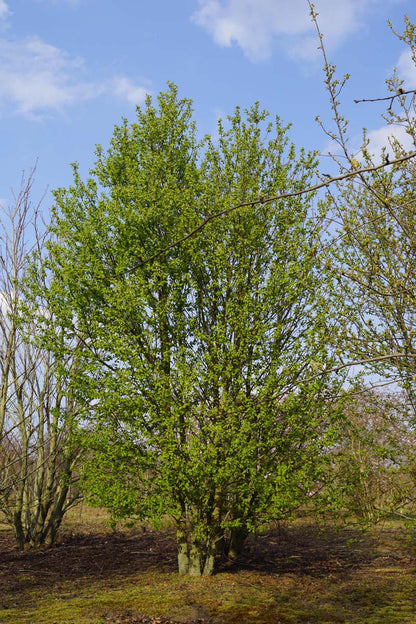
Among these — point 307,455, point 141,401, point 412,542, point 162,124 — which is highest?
point 162,124

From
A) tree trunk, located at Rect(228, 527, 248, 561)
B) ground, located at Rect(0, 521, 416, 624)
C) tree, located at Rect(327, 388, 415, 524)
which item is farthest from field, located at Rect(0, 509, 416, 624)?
tree, located at Rect(327, 388, 415, 524)

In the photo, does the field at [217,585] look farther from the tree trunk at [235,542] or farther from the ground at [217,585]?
the tree trunk at [235,542]

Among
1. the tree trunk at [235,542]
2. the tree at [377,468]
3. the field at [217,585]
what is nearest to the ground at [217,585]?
the field at [217,585]

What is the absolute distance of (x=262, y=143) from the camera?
29.8 ft

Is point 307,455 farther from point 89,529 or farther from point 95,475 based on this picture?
point 89,529

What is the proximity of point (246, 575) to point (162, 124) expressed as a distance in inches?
305

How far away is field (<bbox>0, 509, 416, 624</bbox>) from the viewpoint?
604cm

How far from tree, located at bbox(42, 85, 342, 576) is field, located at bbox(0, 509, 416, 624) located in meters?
0.83

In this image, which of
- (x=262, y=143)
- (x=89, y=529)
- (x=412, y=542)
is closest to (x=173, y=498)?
(x=262, y=143)

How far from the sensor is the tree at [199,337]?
23.8 ft

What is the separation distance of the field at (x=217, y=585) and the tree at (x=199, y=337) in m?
0.83

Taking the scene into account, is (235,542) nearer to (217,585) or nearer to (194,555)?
(194,555)

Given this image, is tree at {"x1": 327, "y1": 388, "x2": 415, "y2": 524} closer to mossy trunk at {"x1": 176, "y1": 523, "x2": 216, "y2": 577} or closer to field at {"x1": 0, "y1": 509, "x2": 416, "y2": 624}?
field at {"x1": 0, "y1": 509, "x2": 416, "y2": 624}

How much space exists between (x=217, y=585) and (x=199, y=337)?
3533 mm
